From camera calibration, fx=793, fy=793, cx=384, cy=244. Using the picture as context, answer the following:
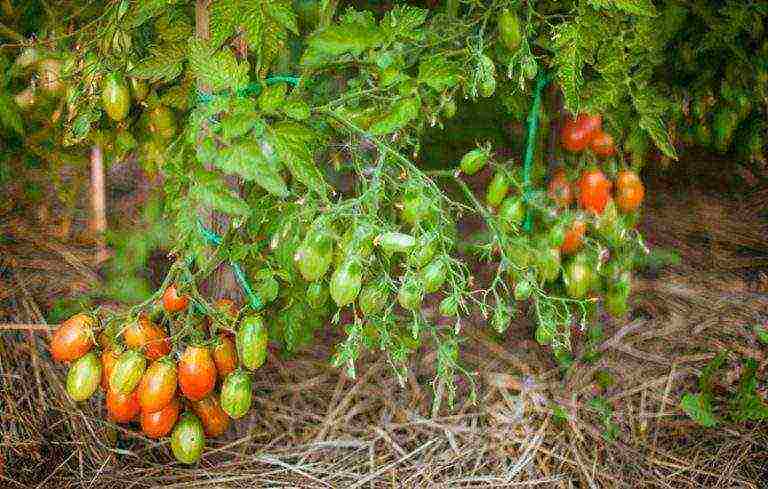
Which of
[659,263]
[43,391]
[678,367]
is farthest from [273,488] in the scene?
[659,263]

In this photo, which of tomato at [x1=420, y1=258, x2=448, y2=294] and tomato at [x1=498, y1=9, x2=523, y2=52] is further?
tomato at [x1=498, y1=9, x2=523, y2=52]

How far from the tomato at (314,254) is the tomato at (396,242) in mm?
79

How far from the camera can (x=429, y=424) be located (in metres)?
1.70

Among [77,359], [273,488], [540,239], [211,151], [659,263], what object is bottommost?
[659,263]

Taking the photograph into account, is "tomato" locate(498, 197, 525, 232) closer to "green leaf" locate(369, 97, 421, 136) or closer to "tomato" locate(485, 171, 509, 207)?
"tomato" locate(485, 171, 509, 207)

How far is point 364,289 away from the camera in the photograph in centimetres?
127

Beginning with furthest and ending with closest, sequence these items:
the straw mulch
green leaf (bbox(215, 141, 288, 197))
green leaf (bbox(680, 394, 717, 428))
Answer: green leaf (bbox(680, 394, 717, 428))
the straw mulch
green leaf (bbox(215, 141, 288, 197))

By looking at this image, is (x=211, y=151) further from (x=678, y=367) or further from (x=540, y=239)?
(x=678, y=367)

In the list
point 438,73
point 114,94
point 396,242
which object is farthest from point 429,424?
point 114,94

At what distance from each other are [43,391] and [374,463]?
71 cm

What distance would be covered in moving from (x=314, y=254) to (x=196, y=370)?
342mm

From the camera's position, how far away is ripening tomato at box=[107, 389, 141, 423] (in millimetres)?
1368

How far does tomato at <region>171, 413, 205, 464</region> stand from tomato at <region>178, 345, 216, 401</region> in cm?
10

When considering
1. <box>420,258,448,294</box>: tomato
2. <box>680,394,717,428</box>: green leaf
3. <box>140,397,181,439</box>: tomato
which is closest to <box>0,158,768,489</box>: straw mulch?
<box>680,394,717,428</box>: green leaf
